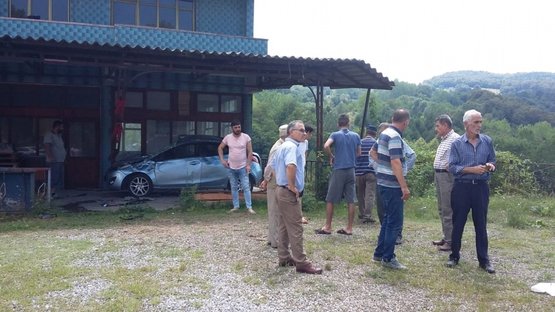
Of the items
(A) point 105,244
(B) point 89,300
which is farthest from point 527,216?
(B) point 89,300

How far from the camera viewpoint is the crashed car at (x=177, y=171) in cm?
1355

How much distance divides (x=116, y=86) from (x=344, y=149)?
7603 millimetres

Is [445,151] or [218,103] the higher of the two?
[218,103]

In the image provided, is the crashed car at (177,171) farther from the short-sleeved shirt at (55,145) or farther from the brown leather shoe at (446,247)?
the brown leather shoe at (446,247)

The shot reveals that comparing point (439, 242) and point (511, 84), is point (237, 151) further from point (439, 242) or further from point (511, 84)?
point (511, 84)

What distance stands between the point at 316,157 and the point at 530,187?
647 centimetres

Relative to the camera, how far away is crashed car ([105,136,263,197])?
13547 millimetres

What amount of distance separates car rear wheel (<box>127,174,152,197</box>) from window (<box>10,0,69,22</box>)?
5480 millimetres

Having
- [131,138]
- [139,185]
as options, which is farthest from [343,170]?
[131,138]

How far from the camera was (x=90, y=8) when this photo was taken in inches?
632

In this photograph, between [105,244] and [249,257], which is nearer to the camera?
[249,257]

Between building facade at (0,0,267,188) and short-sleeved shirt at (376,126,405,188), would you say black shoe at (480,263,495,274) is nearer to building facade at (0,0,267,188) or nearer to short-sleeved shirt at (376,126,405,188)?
short-sleeved shirt at (376,126,405,188)

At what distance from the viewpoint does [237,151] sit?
35.5 feet

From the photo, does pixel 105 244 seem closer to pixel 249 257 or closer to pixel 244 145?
pixel 249 257
